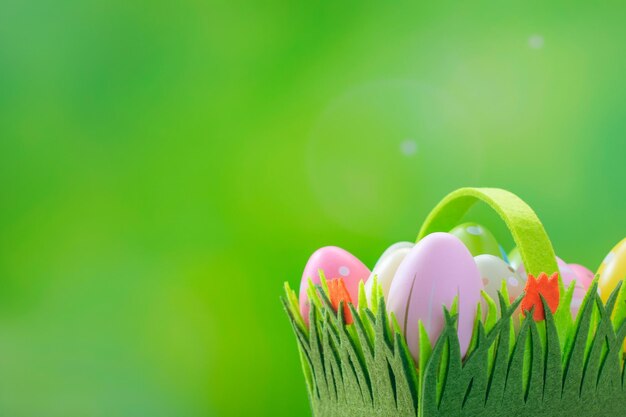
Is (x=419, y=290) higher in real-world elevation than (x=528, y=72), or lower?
lower

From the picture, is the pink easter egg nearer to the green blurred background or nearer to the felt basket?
the felt basket

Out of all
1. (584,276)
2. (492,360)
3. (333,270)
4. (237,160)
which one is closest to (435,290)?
(492,360)

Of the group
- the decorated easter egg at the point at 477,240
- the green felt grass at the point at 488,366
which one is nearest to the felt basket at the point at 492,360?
the green felt grass at the point at 488,366

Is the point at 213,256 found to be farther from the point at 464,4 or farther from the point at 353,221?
the point at 464,4

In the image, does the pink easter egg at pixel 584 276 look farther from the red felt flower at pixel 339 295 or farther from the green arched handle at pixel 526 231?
the red felt flower at pixel 339 295

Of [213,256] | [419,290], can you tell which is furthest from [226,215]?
[419,290]

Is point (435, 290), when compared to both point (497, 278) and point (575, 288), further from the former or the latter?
point (575, 288)

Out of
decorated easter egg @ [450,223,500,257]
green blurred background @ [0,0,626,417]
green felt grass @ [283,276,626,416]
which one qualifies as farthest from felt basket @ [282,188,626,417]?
green blurred background @ [0,0,626,417]
